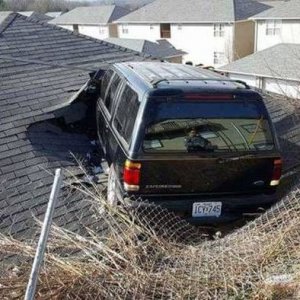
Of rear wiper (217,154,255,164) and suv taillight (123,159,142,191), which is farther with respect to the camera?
rear wiper (217,154,255,164)

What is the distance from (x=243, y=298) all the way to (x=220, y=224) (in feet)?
5.11

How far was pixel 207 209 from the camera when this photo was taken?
440cm

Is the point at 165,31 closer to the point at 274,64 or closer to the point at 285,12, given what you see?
the point at 285,12

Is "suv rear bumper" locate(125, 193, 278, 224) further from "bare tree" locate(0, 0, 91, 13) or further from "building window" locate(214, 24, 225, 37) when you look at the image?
"bare tree" locate(0, 0, 91, 13)

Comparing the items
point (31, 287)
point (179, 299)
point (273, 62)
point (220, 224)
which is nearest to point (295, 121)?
point (220, 224)

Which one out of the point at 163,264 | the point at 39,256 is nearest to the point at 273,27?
the point at 163,264

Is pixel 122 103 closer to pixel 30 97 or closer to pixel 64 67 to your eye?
pixel 30 97

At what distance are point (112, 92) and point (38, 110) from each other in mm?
1637

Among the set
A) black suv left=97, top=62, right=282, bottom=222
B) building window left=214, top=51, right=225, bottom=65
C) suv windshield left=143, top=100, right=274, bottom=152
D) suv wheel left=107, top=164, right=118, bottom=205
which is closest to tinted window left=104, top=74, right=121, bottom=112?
black suv left=97, top=62, right=282, bottom=222

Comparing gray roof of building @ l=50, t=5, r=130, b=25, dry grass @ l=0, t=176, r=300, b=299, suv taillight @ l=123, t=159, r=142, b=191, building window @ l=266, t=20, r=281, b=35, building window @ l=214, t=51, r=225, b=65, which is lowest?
building window @ l=214, t=51, r=225, b=65

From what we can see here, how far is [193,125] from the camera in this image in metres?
4.16

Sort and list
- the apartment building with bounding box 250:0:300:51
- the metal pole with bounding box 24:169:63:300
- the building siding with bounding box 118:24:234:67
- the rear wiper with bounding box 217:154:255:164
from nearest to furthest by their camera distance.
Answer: the metal pole with bounding box 24:169:63:300, the rear wiper with bounding box 217:154:255:164, the apartment building with bounding box 250:0:300:51, the building siding with bounding box 118:24:234:67

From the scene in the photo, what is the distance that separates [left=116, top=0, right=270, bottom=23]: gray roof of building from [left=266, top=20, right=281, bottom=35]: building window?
293 centimetres

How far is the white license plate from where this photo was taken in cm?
436
